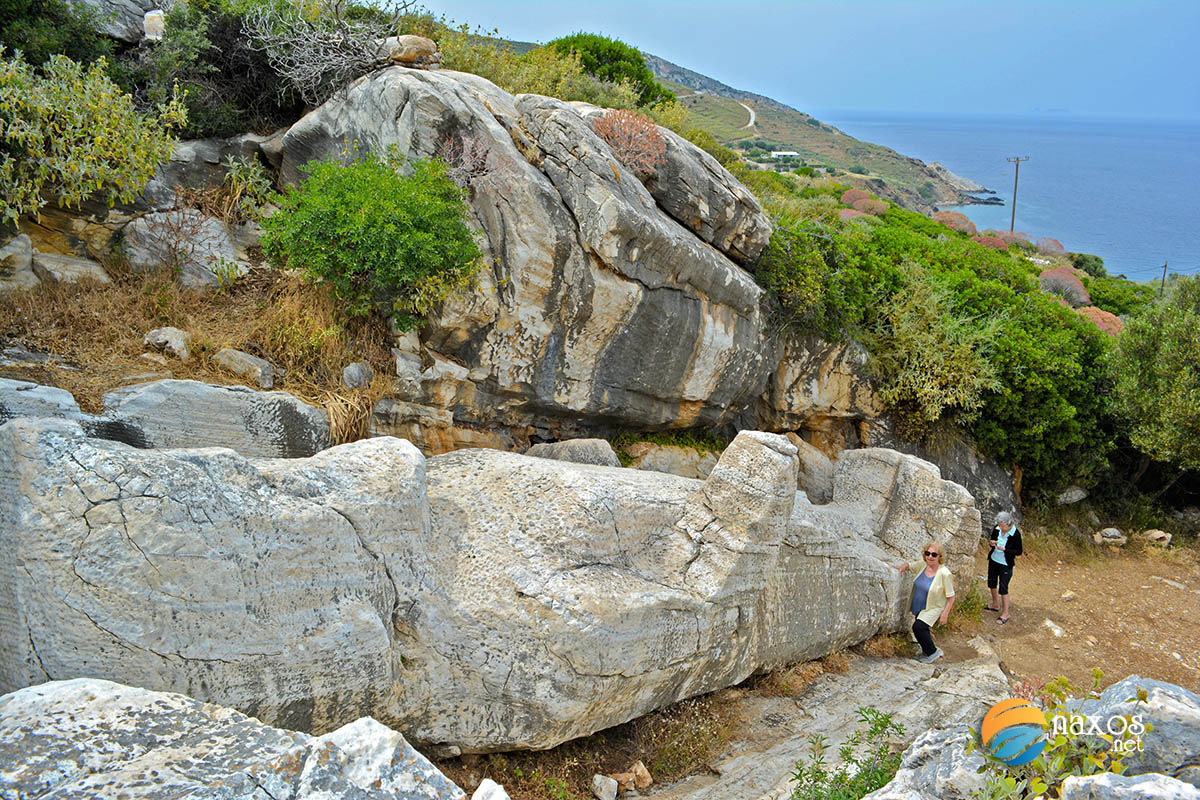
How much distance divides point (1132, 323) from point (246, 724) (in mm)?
15889

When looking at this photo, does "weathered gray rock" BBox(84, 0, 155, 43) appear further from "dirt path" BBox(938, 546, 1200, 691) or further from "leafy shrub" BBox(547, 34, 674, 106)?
"dirt path" BBox(938, 546, 1200, 691)

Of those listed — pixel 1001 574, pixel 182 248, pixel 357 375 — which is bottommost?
pixel 1001 574

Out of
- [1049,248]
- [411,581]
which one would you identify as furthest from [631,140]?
[1049,248]

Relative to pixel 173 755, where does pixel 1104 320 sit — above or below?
above

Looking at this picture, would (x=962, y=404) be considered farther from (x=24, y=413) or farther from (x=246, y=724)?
(x=24, y=413)

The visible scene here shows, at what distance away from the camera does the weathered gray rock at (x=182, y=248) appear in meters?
9.00

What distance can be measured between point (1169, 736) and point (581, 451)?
6.34m

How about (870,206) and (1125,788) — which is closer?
(1125,788)

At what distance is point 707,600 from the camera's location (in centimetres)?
721

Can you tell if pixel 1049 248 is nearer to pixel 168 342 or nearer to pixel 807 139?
pixel 807 139

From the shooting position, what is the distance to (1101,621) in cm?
1162

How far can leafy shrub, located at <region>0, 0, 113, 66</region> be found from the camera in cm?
946

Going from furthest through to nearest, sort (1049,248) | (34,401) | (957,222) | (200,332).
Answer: (1049,248), (957,222), (200,332), (34,401)

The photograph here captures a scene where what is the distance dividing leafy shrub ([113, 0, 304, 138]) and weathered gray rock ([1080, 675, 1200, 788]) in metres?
12.4
